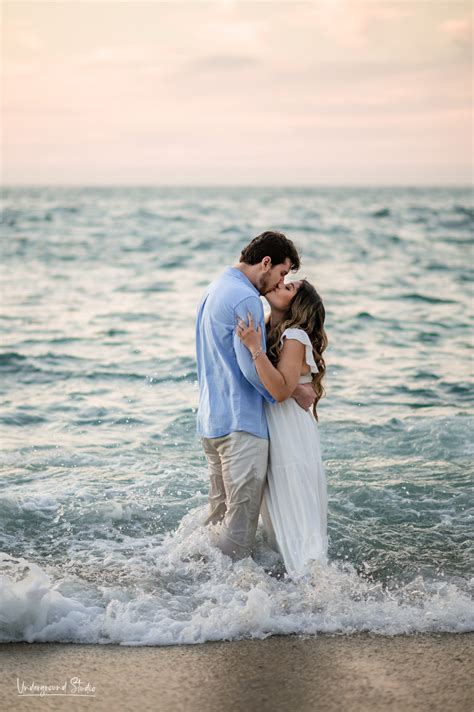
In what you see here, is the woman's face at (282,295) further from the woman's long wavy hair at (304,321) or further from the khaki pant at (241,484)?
the khaki pant at (241,484)

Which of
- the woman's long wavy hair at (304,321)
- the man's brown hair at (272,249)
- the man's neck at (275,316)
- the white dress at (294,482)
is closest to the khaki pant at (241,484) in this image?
the white dress at (294,482)

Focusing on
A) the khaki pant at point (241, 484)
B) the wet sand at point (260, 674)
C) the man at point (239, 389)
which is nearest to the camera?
the wet sand at point (260, 674)

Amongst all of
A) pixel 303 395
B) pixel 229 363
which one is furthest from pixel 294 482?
pixel 229 363

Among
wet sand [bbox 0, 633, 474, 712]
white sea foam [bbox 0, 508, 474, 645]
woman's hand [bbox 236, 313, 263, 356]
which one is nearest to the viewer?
wet sand [bbox 0, 633, 474, 712]

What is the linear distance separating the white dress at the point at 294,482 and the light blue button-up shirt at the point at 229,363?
0.13 m

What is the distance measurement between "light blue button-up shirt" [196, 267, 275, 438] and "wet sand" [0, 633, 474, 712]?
1.28m

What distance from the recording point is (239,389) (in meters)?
4.88

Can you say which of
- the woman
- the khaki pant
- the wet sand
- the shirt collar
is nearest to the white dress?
the woman

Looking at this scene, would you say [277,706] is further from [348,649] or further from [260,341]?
[260,341]

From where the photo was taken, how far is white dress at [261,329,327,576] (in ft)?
16.2

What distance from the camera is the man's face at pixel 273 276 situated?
4.84 meters

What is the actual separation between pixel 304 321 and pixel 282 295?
20 centimetres

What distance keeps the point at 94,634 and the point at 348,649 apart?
4.25ft

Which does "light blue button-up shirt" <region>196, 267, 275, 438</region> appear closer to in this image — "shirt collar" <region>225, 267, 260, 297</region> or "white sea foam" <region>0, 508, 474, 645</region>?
"shirt collar" <region>225, 267, 260, 297</region>
